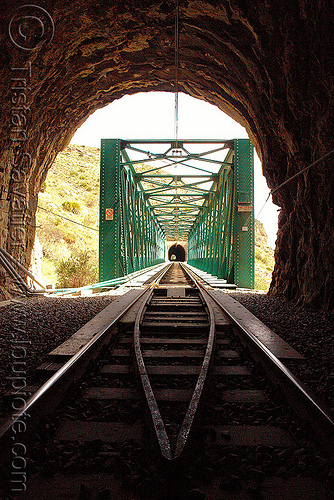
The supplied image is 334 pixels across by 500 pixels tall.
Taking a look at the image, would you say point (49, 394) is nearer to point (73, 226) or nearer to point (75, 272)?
point (75, 272)

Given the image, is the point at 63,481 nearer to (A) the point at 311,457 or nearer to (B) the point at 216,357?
(A) the point at 311,457

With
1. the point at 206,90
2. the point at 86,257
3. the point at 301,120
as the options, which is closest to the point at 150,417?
the point at 301,120

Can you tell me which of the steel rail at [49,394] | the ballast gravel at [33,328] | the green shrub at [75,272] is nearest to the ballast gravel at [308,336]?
the steel rail at [49,394]

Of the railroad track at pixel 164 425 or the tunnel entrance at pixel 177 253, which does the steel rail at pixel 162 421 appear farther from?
the tunnel entrance at pixel 177 253

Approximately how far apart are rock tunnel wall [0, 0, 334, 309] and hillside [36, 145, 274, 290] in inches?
88.9

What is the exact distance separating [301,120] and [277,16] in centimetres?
152

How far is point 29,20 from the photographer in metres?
4.69

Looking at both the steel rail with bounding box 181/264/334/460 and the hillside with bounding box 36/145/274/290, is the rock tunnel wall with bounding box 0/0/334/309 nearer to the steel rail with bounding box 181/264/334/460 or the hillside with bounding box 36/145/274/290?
the hillside with bounding box 36/145/274/290

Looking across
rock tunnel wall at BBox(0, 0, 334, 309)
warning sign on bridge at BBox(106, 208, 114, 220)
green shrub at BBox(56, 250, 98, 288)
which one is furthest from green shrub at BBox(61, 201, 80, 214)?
rock tunnel wall at BBox(0, 0, 334, 309)

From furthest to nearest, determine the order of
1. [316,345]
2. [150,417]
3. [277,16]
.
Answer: [277,16]
[316,345]
[150,417]

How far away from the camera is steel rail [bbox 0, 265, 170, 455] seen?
164 centimetres

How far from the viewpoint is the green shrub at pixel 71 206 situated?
106 feet

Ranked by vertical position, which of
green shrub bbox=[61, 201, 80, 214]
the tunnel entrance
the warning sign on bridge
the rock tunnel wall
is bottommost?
the tunnel entrance

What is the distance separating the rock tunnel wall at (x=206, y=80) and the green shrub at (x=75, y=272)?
6659 millimetres
